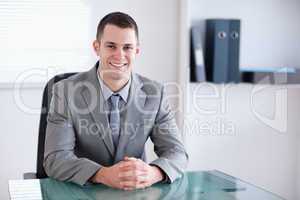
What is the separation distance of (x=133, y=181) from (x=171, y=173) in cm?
19

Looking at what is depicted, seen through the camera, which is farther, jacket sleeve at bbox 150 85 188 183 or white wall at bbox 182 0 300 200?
white wall at bbox 182 0 300 200

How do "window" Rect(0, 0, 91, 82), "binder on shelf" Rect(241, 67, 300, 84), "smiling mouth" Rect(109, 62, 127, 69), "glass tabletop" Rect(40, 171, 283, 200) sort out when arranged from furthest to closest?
"binder on shelf" Rect(241, 67, 300, 84) → "window" Rect(0, 0, 91, 82) → "smiling mouth" Rect(109, 62, 127, 69) → "glass tabletop" Rect(40, 171, 283, 200)

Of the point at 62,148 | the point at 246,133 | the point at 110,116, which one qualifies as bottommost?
the point at 246,133

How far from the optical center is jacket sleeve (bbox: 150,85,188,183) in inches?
81.7

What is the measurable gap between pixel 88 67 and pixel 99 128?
1151 mm

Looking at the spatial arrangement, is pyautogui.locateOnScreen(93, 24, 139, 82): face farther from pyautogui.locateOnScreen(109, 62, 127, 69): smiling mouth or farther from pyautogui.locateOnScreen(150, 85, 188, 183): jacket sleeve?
pyautogui.locateOnScreen(150, 85, 188, 183): jacket sleeve

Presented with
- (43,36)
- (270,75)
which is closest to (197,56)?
(270,75)

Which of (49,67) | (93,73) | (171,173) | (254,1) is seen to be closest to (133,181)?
(171,173)

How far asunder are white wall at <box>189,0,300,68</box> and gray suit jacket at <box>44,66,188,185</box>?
48.6 inches

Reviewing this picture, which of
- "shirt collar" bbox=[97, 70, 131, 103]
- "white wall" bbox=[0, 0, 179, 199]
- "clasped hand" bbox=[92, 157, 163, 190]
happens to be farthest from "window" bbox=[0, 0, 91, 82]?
"clasped hand" bbox=[92, 157, 163, 190]

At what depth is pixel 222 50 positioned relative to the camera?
10.5 feet

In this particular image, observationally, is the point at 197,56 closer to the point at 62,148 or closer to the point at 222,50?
the point at 222,50

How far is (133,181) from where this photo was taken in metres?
1.89

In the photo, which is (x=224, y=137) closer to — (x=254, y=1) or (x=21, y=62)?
(x=254, y=1)
